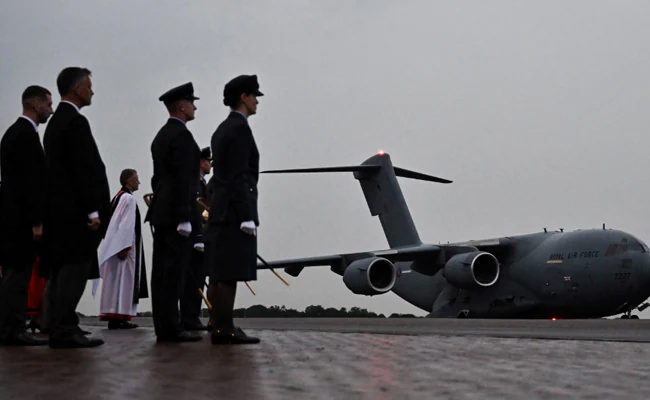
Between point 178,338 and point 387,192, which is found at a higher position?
point 387,192

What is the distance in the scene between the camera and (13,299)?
16.0 ft

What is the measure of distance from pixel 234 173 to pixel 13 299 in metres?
1.60

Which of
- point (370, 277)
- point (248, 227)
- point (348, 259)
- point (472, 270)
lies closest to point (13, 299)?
point (248, 227)

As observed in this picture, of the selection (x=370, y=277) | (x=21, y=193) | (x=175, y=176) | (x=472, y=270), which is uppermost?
(x=472, y=270)

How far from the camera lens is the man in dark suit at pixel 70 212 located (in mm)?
4398

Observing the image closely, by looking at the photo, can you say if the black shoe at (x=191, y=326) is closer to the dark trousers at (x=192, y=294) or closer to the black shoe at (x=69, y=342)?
the dark trousers at (x=192, y=294)

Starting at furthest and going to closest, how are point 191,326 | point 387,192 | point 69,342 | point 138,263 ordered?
point 387,192 → point 138,263 → point 191,326 → point 69,342

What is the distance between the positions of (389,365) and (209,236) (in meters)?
2.05

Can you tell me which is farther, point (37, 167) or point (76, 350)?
point (37, 167)

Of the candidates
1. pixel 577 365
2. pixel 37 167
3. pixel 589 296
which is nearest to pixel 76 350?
pixel 37 167

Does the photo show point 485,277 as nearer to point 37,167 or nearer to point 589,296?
point 589,296

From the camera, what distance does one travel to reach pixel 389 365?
3.08 meters

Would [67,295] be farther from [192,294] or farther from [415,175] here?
[415,175]

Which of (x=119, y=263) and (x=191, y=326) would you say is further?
(x=119, y=263)
